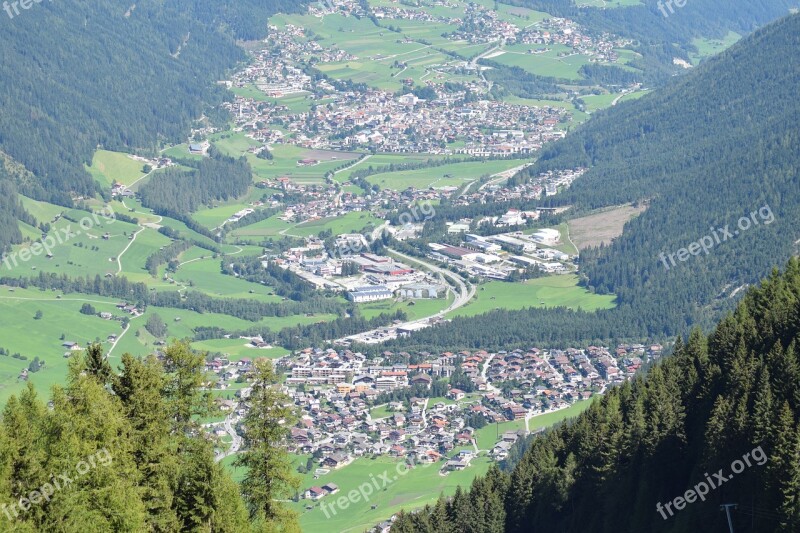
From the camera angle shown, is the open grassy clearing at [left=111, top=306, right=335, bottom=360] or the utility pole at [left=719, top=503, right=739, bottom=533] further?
the open grassy clearing at [left=111, top=306, right=335, bottom=360]

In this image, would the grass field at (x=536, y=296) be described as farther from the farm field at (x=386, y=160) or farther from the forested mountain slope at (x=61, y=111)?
the forested mountain slope at (x=61, y=111)

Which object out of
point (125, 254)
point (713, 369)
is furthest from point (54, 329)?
point (713, 369)

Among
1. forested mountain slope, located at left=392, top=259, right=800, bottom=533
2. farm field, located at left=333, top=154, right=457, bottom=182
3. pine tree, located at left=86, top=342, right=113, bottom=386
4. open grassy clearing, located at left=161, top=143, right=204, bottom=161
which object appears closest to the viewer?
pine tree, located at left=86, top=342, right=113, bottom=386

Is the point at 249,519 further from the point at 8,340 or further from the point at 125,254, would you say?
the point at 125,254

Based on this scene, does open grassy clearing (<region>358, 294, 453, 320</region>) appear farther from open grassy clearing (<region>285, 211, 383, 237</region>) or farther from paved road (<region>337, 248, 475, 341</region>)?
open grassy clearing (<region>285, 211, 383, 237</region>)

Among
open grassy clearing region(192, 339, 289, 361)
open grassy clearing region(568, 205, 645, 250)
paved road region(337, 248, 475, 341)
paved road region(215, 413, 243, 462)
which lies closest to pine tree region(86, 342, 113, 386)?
paved road region(215, 413, 243, 462)

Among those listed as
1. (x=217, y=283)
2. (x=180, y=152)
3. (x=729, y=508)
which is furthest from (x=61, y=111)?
(x=729, y=508)
